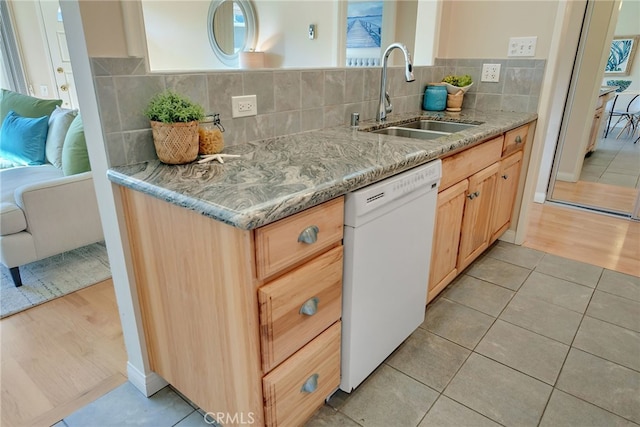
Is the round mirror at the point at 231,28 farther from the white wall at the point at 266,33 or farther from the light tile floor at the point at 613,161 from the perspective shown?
the light tile floor at the point at 613,161

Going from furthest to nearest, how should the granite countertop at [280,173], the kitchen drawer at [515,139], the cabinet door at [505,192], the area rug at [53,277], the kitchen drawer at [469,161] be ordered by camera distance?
1. the cabinet door at [505,192]
2. the kitchen drawer at [515,139]
3. the area rug at [53,277]
4. the kitchen drawer at [469,161]
5. the granite countertop at [280,173]

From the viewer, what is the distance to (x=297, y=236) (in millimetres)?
1054

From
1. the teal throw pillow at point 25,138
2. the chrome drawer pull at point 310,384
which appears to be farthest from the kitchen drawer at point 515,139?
the teal throw pillow at point 25,138

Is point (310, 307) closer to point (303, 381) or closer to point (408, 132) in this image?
point (303, 381)

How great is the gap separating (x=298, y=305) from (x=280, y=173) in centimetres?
39

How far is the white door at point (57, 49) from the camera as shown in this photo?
409 centimetres

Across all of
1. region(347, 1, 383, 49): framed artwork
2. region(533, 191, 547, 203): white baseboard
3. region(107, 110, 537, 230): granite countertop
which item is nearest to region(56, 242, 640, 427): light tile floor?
region(107, 110, 537, 230): granite countertop

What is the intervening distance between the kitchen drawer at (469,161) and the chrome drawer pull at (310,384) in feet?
3.10

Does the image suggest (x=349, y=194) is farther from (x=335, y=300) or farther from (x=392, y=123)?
(x=392, y=123)

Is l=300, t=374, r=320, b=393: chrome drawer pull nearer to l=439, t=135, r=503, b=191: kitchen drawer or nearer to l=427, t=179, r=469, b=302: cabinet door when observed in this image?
l=427, t=179, r=469, b=302: cabinet door

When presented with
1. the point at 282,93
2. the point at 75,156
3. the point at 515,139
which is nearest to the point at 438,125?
the point at 515,139

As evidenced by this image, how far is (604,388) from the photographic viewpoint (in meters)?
1.57

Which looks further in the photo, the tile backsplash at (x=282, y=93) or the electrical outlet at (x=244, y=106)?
the electrical outlet at (x=244, y=106)

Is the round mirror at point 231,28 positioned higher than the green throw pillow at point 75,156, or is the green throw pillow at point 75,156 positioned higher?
the round mirror at point 231,28
